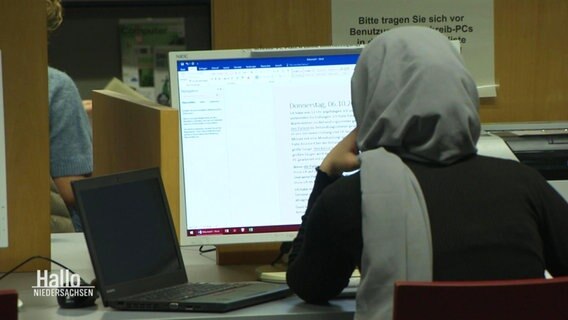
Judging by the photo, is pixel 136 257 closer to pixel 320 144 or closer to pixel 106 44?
pixel 320 144

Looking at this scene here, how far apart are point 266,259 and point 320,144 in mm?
387

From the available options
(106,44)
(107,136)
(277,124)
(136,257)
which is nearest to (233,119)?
(277,124)

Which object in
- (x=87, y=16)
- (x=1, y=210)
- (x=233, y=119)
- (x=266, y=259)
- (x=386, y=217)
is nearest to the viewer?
(x=386, y=217)

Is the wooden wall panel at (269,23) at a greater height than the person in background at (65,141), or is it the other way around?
the wooden wall panel at (269,23)

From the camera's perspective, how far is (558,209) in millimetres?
1776

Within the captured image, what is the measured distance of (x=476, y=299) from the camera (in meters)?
1.50

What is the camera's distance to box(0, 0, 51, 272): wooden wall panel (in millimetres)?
2357

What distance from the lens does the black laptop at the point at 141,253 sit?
6.41ft

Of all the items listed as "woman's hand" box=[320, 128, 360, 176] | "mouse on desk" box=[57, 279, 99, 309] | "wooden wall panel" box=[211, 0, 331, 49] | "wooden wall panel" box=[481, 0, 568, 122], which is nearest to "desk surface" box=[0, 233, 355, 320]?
"mouse on desk" box=[57, 279, 99, 309]

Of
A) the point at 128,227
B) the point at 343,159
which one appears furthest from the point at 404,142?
the point at 128,227

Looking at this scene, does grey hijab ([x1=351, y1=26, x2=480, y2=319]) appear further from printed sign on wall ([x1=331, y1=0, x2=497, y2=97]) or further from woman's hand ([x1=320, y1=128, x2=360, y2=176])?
printed sign on wall ([x1=331, y1=0, x2=497, y2=97])

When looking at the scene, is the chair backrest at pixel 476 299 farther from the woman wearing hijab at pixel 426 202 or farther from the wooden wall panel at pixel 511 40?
the wooden wall panel at pixel 511 40

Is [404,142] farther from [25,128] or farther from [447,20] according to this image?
[25,128]

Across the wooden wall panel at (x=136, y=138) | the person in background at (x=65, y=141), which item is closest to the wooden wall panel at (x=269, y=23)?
the wooden wall panel at (x=136, y=138)
